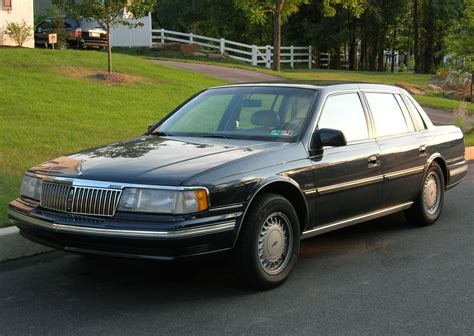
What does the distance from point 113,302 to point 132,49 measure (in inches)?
1204

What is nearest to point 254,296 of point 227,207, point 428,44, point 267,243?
point 267,243

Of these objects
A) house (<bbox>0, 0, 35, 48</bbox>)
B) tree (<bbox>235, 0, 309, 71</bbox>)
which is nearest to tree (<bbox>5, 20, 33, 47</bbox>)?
house (<bbox>0, 0, 35, 48</bbox>)

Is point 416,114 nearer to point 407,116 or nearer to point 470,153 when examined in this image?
point 407,116

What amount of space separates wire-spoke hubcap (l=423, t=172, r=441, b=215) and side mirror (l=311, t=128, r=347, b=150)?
2.02 m

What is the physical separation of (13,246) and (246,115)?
242 centimetres

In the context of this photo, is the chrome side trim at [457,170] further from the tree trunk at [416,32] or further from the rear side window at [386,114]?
the tree trunk at [416,32]

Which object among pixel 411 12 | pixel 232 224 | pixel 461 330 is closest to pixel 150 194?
pixel 232 224

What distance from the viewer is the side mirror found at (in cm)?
524

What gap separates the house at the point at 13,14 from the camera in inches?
864

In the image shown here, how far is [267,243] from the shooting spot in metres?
4.75

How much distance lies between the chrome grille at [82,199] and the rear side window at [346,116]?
6.83ft

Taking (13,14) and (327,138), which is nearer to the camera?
(327,138)

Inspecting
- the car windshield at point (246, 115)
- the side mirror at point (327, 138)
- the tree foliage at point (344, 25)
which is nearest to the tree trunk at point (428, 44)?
the tree foliage at point (344, 25)

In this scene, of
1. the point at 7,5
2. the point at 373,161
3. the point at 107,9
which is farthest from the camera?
the point at 7,5
